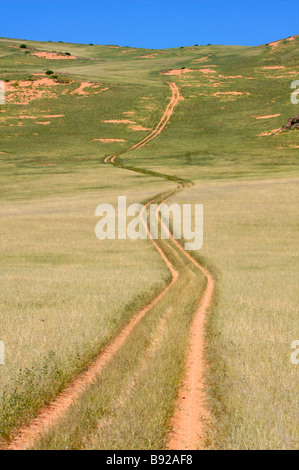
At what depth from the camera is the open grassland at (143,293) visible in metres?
7.68

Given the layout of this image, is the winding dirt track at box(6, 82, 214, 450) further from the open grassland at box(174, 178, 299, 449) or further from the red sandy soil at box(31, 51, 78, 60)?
the red sandy soil at box(31, 51, 78, 60)

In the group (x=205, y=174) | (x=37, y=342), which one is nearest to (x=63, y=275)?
(x=37, y=342)

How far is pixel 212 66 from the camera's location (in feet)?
545

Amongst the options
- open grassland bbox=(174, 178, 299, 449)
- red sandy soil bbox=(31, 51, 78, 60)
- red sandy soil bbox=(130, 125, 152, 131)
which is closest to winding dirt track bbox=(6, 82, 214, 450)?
open grassland bbox=(174, 178, 299, 449)

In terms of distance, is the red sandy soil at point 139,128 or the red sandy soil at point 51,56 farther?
the red sandy soil at point 51,56

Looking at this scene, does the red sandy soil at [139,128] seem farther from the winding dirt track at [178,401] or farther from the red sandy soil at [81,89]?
the winding dirt track at [178,401]

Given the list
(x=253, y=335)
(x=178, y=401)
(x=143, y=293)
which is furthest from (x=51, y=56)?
(x=178, y=401)

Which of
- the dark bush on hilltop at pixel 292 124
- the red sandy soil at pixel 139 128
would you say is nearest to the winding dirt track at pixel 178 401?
the dark bush on hilltop at pixel 292 124

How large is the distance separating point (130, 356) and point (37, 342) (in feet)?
8.32

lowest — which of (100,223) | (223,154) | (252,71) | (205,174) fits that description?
(100,223)

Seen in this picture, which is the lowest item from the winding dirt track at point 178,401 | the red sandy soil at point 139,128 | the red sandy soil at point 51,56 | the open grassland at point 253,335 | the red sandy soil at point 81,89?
the winding dirt track at point 178,401

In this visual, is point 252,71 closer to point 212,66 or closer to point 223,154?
point 212,66

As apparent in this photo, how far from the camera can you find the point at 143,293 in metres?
17.6

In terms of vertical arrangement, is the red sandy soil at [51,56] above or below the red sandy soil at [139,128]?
above
